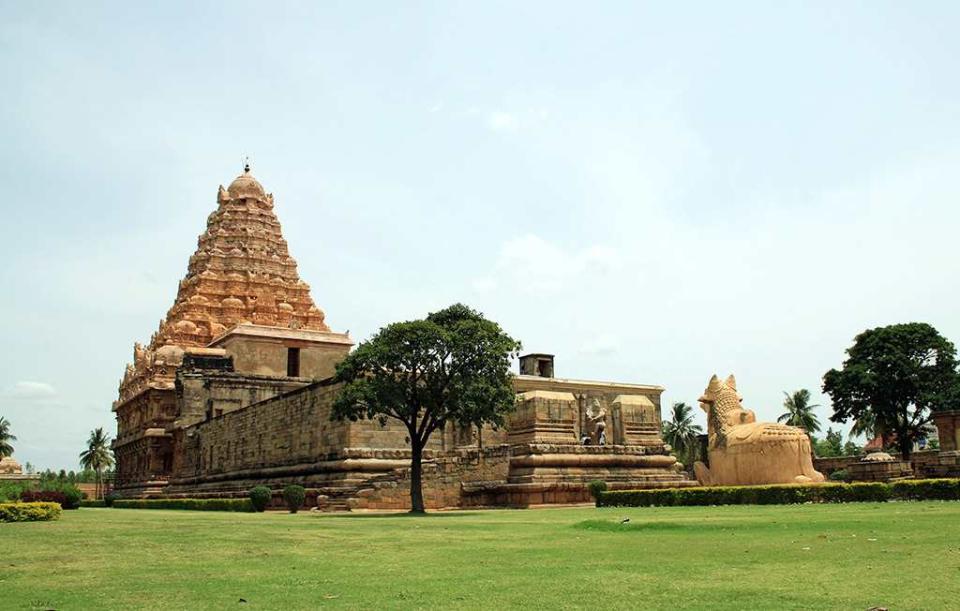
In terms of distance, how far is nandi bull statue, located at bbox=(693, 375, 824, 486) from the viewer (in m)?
22.8

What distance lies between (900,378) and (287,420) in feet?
119

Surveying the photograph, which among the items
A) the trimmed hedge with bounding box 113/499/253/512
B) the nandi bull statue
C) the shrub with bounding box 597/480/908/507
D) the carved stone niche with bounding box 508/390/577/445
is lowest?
the trimmed hedge with bounding box 113/499/253/512

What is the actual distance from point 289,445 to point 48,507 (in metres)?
13.9

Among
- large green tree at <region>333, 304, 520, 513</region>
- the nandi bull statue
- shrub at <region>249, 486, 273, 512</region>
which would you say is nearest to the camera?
the nandi bull statue

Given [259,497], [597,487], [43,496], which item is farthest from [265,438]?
[597,487]

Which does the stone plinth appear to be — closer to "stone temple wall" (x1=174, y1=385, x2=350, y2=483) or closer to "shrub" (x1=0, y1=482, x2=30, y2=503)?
"stone temple wall" (x1=174, y1=385, x2=350, y2=483)

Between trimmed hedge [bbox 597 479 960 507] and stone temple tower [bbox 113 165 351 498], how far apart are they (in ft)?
100

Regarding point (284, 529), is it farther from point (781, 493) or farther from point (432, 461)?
point (432, 461)

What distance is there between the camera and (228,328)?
186ft

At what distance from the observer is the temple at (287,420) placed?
2878 centimetres

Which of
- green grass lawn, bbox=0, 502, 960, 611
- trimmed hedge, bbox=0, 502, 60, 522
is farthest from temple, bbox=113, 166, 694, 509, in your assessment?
green grass lawn, bbox=0, 502, 960, 611

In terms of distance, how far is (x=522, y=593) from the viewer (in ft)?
24.7

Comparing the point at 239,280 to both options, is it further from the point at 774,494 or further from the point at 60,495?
the point at 774,494

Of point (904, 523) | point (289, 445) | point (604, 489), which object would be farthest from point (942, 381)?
point (904, 523)
